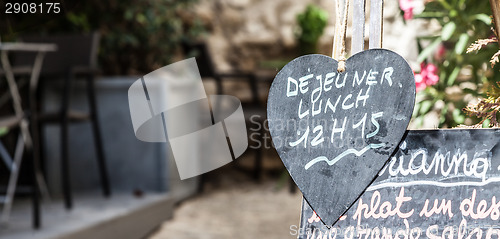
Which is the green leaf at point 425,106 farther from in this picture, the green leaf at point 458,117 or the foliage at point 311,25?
the foliage at point 311,25

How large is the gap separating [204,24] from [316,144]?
430 cm

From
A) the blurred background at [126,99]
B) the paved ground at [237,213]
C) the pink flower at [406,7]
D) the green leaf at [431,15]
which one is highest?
the pink flower at [406,7]

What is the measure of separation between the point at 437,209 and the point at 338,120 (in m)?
0.17

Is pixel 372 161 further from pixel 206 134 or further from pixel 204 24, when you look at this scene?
pixel 204 24

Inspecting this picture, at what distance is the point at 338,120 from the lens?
807 millimetres

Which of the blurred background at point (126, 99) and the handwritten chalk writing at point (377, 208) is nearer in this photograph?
the handwritten chalk writing at point (377, 208)

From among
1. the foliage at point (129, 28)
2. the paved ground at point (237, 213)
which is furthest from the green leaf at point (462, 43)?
the foliage at point (129, 28)

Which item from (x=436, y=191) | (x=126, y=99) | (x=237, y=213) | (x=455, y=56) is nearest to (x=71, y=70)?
(x=126, y=99)

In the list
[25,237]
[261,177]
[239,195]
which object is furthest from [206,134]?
[25,237]

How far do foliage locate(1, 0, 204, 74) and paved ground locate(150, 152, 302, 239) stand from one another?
1020 millimetres

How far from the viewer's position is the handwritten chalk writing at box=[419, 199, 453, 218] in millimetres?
785

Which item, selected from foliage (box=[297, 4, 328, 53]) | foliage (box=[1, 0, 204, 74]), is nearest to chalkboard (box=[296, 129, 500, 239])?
foliage (box=[1, 0, 204, 74])

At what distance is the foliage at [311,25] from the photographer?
15.5ft

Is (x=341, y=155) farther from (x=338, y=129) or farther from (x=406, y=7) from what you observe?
(x=406, y=7)
